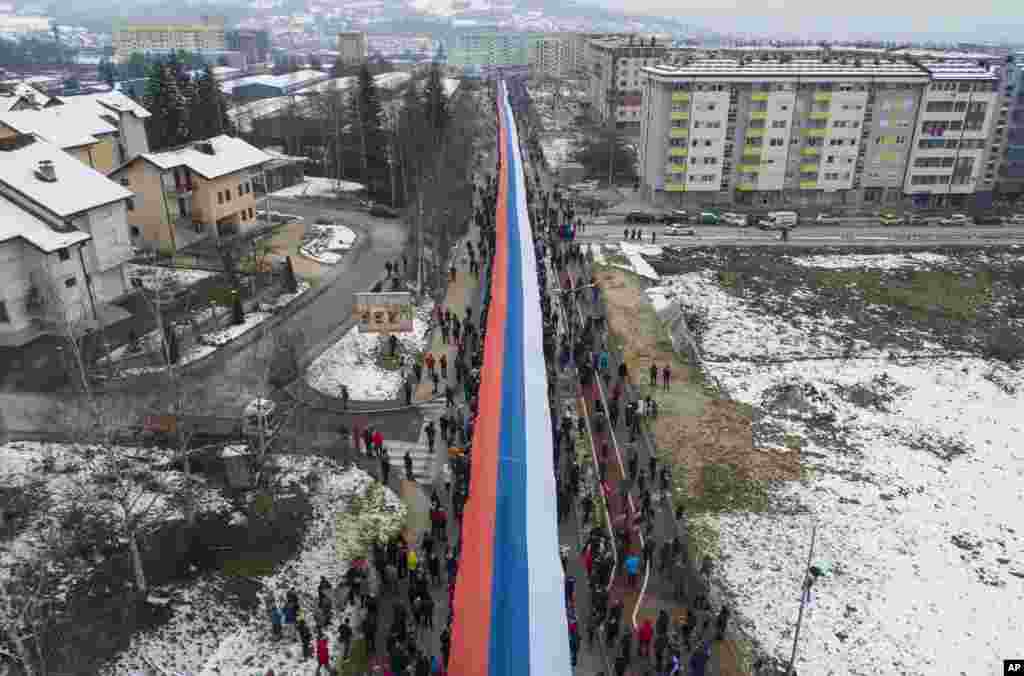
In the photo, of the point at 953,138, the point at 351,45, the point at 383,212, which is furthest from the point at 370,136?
the point at 351,45

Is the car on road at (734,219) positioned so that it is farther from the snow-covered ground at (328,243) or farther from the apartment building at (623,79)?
the apartment building at (623,79)

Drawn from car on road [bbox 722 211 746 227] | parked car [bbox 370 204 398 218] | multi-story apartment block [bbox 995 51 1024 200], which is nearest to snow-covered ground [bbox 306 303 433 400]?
parked car [bbox 370 204 398 218]

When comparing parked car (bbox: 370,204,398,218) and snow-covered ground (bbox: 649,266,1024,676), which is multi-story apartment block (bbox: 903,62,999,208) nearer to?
snow-covered ground (bbox: 649,266,1024,676)

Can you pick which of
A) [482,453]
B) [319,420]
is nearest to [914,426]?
[482,453]

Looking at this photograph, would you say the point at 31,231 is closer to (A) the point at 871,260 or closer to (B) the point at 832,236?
(A) the point at 871,260

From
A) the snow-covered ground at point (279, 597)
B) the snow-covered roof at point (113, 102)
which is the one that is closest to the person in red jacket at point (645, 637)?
the snow-covered ground at point (279, 597)
